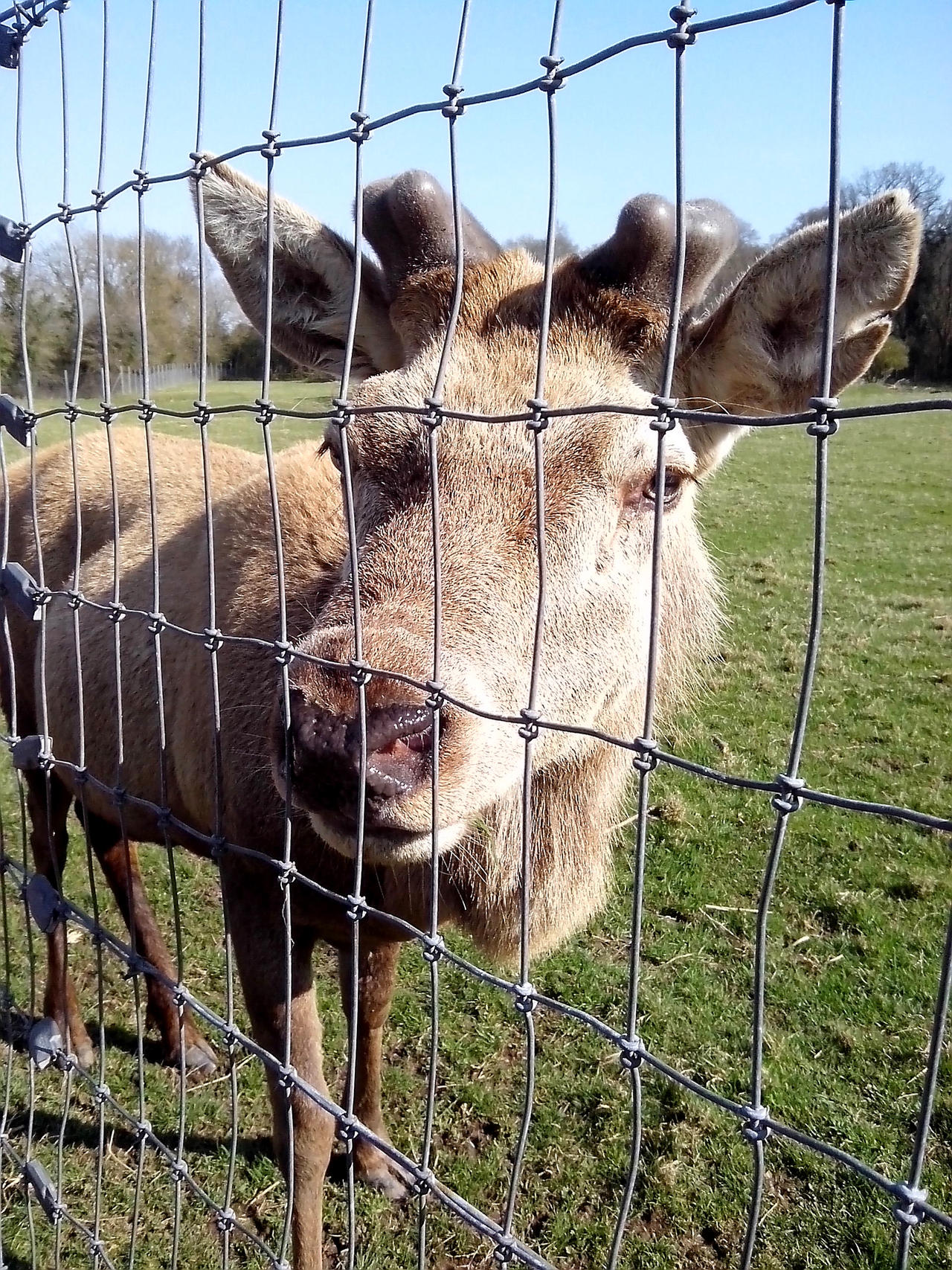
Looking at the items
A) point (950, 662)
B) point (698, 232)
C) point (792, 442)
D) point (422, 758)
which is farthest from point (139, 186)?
point (792, 442)

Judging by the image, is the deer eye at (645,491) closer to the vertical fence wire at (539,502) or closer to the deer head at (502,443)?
the deer head at (502,443)

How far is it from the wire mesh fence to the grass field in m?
0.10

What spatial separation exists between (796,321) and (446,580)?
3.59ft

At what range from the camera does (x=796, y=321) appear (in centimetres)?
235

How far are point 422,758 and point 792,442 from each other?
25277mm

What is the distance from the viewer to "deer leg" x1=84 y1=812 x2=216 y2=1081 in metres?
4.66

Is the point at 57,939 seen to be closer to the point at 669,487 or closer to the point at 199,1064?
the point at 199,1064

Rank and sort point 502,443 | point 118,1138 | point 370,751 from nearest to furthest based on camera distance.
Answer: point 370,751 < point 502,443 < point 118,1138

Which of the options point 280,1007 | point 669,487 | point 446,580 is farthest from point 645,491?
point 280,1007

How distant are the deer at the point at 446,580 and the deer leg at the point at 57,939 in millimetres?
784

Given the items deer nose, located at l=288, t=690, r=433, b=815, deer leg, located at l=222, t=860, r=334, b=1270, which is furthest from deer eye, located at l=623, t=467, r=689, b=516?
deer leg, located at l=222, t=860, r=334, b=1270

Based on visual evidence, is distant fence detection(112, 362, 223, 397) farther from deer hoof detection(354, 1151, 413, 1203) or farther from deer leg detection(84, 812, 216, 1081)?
deer hoof detection(354, 1151, 413, 1203)

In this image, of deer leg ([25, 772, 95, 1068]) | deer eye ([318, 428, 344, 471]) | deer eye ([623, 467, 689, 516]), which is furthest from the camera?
deer leg ([25, 772, 95, 1068])

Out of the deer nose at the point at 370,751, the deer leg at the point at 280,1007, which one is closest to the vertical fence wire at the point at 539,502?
the deer nose at the point at 370,751
